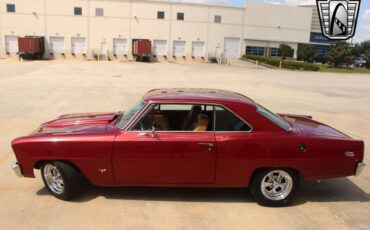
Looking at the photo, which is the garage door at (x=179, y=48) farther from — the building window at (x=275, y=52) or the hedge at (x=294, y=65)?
the building window at (x=275, y=52)

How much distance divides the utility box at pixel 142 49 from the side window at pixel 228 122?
4645 cm

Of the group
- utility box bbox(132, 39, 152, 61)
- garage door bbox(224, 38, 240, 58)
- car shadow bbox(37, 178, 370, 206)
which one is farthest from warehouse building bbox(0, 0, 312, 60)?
car shadow bbox(37, 178, 370, 206)

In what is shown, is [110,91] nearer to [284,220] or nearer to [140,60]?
[284,220]

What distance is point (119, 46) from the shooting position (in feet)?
175

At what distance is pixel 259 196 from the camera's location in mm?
5332

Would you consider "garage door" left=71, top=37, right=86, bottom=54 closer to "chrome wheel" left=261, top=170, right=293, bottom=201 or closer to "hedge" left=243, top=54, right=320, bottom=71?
"hedge" left=243, top=54, right=320, bottom=71

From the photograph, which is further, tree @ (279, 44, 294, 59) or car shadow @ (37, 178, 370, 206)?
tree @ (279, 44, 294, 59)

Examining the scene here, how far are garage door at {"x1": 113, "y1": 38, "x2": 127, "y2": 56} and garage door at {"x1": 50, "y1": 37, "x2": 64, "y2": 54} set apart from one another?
22.9 ft

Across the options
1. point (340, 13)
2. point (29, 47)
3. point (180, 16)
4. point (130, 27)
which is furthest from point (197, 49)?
point (340, 13)

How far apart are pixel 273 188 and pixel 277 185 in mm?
74

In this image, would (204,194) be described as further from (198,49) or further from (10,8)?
(10,8)

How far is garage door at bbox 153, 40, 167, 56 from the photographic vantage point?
5459 centimetres

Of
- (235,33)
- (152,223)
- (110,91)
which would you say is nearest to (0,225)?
(152,223)

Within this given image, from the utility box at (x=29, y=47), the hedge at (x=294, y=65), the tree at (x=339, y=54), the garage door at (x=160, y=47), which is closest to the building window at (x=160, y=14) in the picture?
the garage door at (x=160, y=47)
